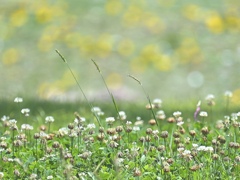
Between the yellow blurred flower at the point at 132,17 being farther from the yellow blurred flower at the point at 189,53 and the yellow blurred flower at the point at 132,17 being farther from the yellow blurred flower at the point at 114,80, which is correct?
the yellow blurred flower at the point at 114,80

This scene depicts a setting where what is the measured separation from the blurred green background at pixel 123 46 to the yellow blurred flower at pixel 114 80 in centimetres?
2

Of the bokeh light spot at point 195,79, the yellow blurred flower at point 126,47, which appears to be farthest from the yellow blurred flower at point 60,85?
the bokeh light spot at point 195,79

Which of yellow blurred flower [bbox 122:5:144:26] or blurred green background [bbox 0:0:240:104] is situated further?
yellow blurred flower [bbox 122:5:144:26]

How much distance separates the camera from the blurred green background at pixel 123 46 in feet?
36.2

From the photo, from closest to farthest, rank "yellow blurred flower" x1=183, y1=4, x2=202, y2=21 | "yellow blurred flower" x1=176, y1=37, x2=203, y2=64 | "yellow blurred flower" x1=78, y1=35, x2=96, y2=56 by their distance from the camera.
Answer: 1. "yellow blurred flower" x1=176, y1=37, x2=203, y2=64
2. "yellow blurred flower" x1=78, y1=35, x2=96, y2=56
3. "yellow blurred flower" x1=183, y1=4, x2=202, y2=21

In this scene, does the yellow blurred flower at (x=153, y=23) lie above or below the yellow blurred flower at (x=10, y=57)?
above

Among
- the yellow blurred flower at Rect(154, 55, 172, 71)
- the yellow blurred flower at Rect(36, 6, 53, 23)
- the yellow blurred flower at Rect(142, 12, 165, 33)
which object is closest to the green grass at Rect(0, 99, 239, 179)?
the yellow blurred flower at Rect(154, 55, 172, 71)

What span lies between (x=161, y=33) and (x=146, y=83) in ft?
5.57

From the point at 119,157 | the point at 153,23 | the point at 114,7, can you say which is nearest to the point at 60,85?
the point at 153,23

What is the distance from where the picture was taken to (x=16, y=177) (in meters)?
3.08

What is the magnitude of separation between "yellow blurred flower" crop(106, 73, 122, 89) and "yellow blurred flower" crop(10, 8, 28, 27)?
279cm

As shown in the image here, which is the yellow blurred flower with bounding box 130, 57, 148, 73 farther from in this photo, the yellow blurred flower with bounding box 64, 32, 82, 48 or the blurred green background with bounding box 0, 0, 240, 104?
the yellow blurred flower with bounding box 64, 32, 82, 48

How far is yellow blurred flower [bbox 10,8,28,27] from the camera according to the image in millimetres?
12867

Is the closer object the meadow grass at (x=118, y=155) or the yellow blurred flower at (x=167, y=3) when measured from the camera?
the meadow grass at (x=118, y=155)
